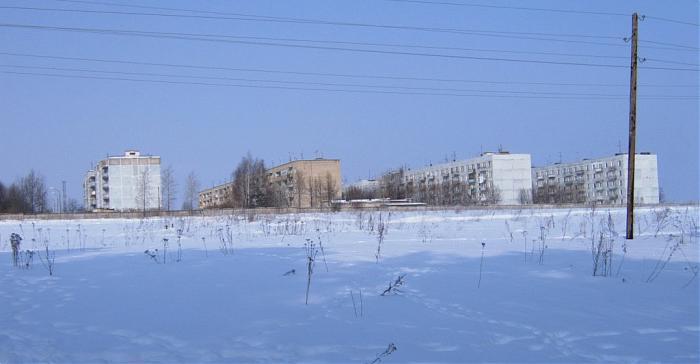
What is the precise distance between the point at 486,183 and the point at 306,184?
30271 mm

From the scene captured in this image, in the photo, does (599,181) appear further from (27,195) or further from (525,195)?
(27,195)

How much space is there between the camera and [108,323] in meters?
4.69

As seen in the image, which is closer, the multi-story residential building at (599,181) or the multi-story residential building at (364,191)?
the multi-story residential building at (599,181)

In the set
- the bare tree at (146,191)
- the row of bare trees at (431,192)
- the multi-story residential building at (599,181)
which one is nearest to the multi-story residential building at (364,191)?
the row of bare trees at (431,192)

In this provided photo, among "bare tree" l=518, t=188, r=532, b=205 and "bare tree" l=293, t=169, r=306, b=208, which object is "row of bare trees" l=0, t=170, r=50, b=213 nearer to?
"bare tree" l=293, t=169, r=306, b=208

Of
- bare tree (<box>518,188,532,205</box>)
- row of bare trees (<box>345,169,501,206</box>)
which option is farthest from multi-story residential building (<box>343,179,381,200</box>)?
bare tree (<box>518,188,532,205</box>)

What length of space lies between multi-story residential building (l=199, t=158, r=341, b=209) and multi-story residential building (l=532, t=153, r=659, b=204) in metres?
38.6

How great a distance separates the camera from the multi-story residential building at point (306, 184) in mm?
81562

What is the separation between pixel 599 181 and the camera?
317ft

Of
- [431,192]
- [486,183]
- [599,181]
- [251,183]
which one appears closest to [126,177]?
[251,183]

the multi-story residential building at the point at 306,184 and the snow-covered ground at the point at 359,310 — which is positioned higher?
the multi-story residential building at the point at 306,184

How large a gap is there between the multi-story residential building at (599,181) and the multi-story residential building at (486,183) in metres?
8.93

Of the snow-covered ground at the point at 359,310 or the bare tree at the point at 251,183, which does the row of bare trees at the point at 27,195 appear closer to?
the bare tree at the point at 251,183

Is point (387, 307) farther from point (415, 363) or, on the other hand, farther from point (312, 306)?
point (415, 363)
